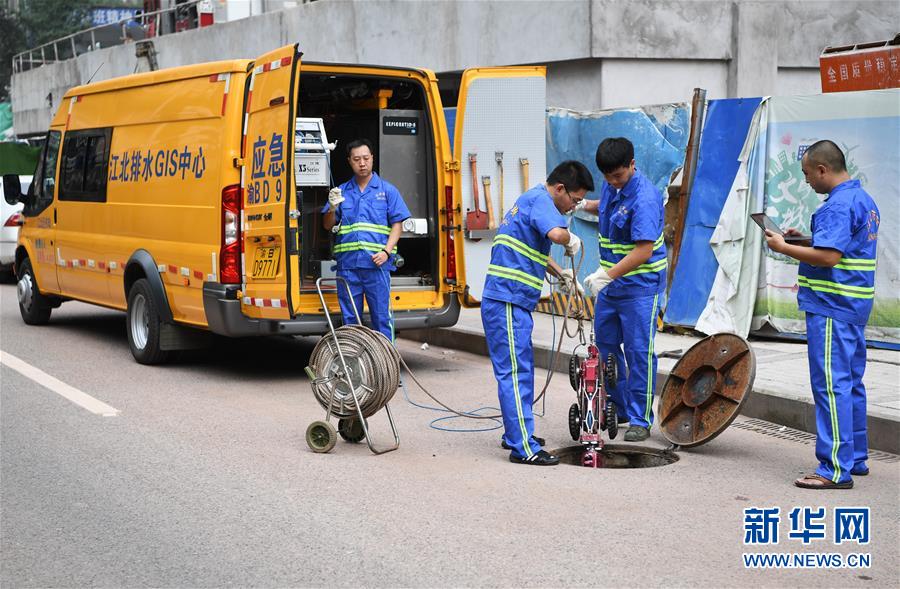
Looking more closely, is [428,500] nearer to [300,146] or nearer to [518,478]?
[518,478]

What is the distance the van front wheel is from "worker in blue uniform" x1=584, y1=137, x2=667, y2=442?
13.9 ft

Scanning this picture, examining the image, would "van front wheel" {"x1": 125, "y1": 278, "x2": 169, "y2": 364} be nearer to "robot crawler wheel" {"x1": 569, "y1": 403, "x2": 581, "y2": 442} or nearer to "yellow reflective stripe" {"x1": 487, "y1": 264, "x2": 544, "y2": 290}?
"yellow reflective stripe" {"x1": 487, "y1": 264, "x2": 544, "y2": 290}

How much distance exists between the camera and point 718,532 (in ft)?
17.4

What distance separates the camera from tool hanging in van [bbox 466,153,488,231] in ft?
36.3

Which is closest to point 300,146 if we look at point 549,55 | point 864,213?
point 864,213

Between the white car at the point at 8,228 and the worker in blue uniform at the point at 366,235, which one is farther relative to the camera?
Answer: the white car at the point at 8,228

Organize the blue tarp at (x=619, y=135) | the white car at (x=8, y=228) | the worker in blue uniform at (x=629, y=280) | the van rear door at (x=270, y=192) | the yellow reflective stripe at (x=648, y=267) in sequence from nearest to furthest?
the worker in blue uniform at (x=629, y=280)
the yellow reflective stripe at (x=648, y=267)
the van rear door at (x=270, y=192)
the blue tarp at (x=619, y=135)
the white car at (x=8, y=228)

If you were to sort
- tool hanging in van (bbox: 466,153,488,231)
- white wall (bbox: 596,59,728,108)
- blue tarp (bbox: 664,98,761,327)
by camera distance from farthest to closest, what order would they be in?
white wall (bbox: 596,59,728,108)
tool hanging in van (bbox: 466,153,488,231)
blue tarp (bbox: 664,98,761,327)

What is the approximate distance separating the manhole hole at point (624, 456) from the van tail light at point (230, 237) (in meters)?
3.29

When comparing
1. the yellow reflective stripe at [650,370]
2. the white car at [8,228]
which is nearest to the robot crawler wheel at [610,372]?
the yellow reflective stripe at [650,370]

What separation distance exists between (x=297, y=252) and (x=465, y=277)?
1.84 meters

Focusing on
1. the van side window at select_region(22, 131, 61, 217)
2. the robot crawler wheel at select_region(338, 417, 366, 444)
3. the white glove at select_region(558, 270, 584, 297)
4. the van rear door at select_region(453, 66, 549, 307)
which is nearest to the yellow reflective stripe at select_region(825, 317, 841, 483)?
the white glove at select_region(558, 270, 584, 297)

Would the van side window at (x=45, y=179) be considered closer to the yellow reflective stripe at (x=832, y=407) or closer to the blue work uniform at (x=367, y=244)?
the blue work uniform at (x=367, y=244)

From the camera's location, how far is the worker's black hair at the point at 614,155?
7.05 meters
